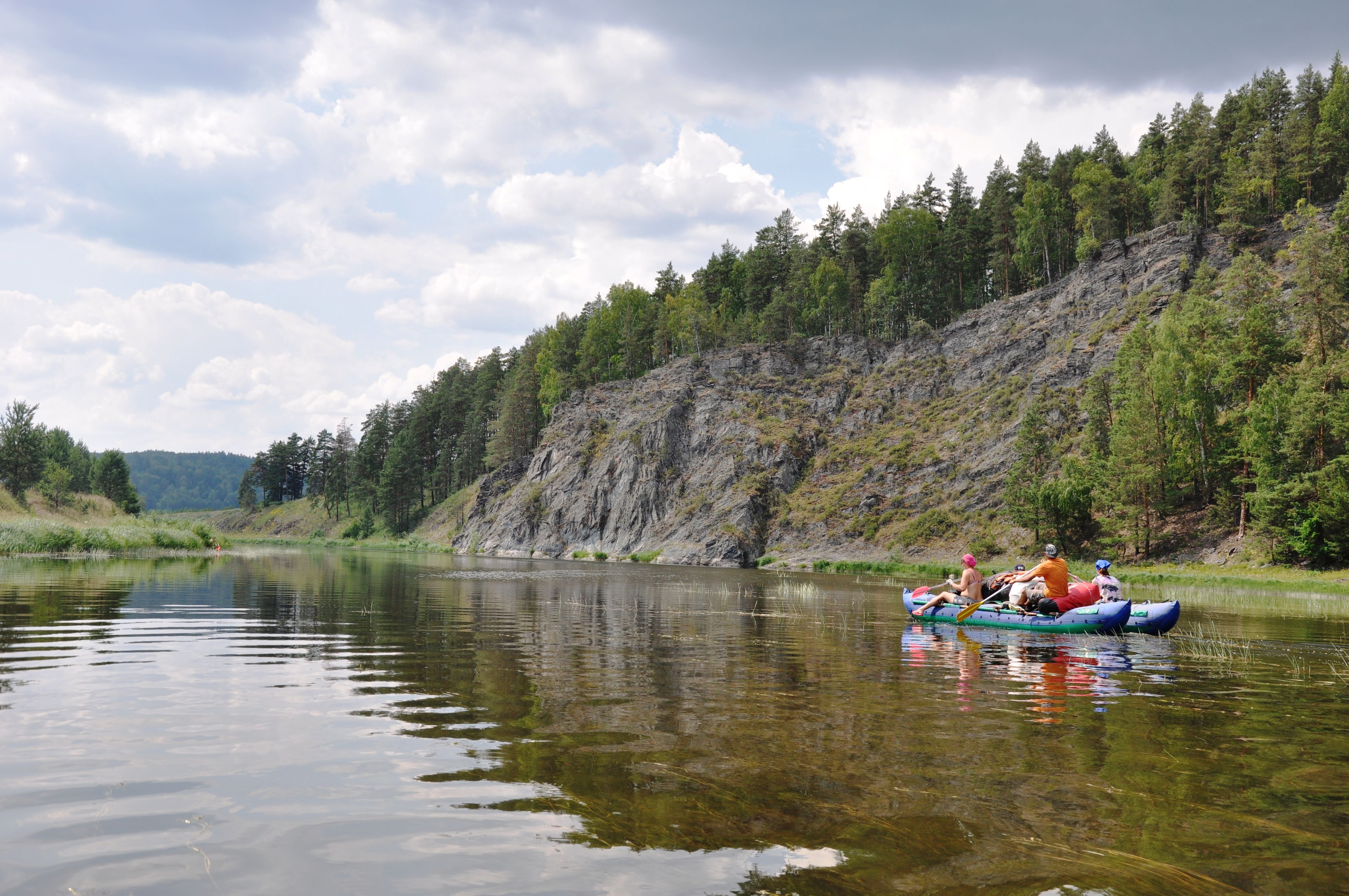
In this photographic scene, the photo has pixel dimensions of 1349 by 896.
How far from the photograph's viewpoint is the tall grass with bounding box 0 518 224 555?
141ft

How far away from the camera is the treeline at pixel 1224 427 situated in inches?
1842

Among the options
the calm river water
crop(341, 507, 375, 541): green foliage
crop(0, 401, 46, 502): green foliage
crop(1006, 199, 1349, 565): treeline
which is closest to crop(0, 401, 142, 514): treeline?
crop(0, 401, 46, 502): green foliage

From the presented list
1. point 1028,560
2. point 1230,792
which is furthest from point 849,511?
point 1230,792

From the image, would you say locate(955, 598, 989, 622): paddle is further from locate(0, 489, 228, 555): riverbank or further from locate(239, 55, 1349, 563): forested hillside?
locate(0, 489, 228, 555): riverbank

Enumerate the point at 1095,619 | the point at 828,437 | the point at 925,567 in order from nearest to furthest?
1. the point at 1095,619
2. the point at 925,567
3. the point at 828,437

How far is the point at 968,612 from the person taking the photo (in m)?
23.5

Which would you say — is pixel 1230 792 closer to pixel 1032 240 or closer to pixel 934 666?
pixel 934 666

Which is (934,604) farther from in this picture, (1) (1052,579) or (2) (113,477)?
(2) (113,477)

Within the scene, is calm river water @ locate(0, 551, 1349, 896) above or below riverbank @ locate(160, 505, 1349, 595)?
above

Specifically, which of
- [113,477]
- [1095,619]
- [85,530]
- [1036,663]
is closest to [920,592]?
[1095,619]

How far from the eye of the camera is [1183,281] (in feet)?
254

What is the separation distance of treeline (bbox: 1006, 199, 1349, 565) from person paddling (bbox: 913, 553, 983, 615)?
32857 mm

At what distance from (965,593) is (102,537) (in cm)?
5169

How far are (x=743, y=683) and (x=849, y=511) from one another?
69423 millimetres
